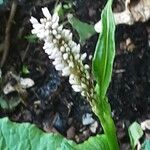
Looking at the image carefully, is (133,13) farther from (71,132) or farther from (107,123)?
(107,123)

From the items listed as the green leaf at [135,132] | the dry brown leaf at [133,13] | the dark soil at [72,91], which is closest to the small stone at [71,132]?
the dark soil at [72,91]

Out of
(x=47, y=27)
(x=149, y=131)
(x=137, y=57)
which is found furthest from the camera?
(x=137, y=57)

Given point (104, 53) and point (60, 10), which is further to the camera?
point (60, 10)

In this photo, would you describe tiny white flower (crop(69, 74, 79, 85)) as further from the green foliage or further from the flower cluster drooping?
the green foliage

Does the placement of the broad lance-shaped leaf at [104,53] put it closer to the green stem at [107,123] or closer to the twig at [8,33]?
the green stem at [107,123]

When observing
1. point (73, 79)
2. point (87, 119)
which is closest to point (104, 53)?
point (73, 79)

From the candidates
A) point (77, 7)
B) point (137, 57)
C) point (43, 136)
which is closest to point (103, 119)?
point (43, 136)

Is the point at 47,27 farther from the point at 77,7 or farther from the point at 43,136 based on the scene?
the point at 77,7
